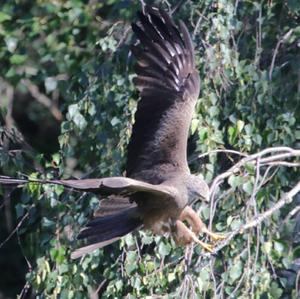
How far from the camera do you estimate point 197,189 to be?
198 inches

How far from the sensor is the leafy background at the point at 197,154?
16.5 feet

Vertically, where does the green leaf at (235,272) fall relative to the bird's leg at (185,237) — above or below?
below

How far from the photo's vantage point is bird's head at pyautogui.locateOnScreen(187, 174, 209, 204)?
197 inches

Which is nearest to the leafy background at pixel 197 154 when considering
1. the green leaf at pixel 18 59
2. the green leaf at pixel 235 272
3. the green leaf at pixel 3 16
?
the green leaf at pixel 235 272

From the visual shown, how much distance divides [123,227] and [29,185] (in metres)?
0.43

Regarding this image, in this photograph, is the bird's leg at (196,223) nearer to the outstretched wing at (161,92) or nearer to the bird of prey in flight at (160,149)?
the bird of prey in flight at (160,149)

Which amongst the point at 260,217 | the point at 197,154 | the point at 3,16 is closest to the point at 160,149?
the point at 197,154

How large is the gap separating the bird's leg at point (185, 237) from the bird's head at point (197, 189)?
135 millimetres

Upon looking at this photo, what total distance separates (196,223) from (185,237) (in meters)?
0.08

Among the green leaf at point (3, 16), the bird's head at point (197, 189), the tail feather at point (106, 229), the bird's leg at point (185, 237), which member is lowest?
the bird's leg at point (185, 237)

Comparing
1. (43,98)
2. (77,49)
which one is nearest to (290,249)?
(77,49)

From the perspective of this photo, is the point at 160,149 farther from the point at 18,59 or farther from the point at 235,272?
the point at 18,59

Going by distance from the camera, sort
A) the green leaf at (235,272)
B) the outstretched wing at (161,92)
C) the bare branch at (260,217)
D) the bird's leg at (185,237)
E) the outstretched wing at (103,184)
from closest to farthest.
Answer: the outstretched wing at (103,184) → the bare branch at (260,217) → the green leaf at (235,272) → the bird's leg at (185,237) → the outstretched wing at (161,92)

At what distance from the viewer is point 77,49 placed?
21.3 feet
